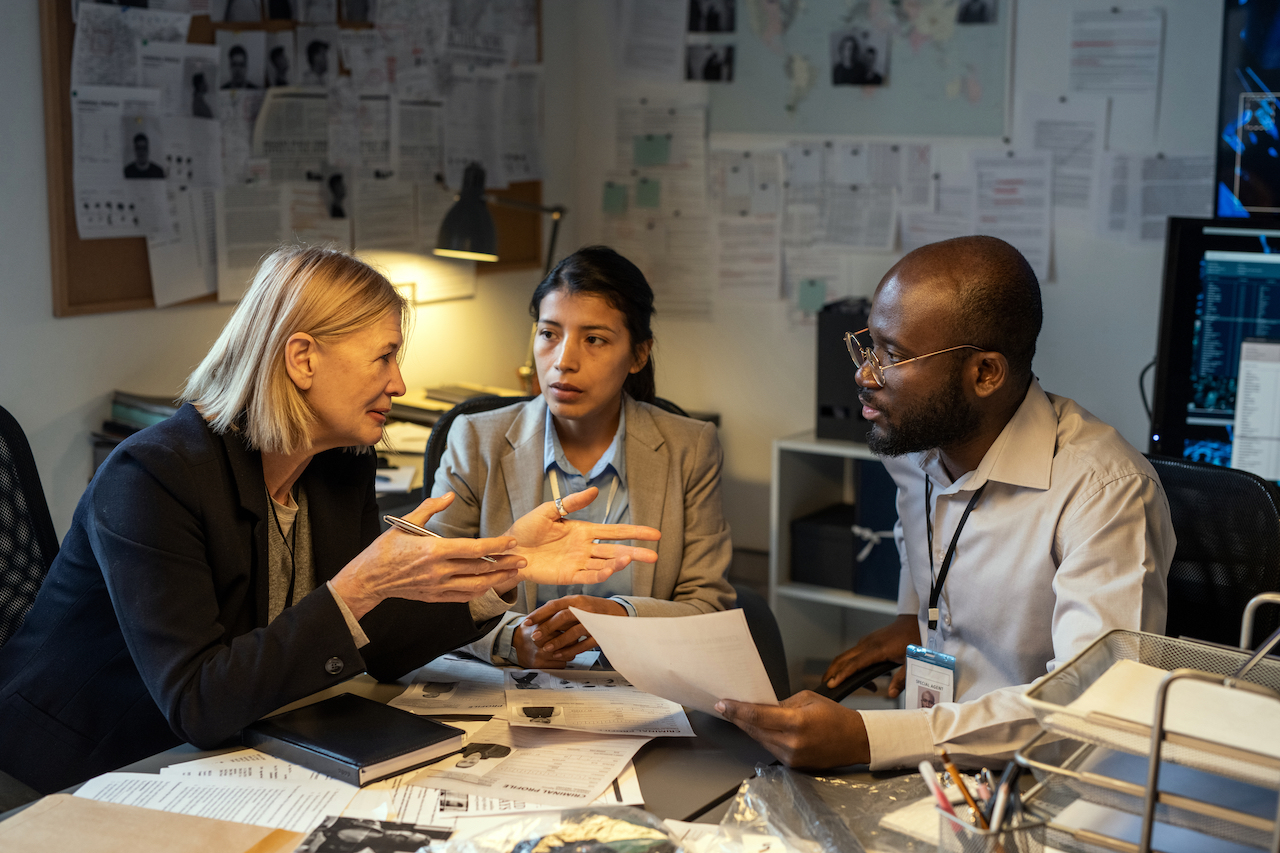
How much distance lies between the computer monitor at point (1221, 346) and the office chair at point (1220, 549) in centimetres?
85

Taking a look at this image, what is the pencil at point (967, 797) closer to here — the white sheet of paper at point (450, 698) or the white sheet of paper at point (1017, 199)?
the white sheet of paper at point (450, 698)

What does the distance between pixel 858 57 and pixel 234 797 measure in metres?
2.94

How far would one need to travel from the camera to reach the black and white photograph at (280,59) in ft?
9.36

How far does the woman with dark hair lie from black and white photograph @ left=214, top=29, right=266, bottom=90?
1.21 meters

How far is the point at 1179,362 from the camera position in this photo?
253cm

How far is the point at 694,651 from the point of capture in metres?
1.26

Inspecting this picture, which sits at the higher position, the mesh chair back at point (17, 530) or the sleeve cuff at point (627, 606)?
the mesh chair back at point (17, 530)

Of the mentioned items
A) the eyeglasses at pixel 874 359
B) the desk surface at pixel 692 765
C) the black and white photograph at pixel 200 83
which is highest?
the black and white photograph at pixel 200 83

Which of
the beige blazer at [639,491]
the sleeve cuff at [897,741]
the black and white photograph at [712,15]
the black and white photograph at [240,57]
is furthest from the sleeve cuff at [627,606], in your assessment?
the black and white photograph at [712,15]

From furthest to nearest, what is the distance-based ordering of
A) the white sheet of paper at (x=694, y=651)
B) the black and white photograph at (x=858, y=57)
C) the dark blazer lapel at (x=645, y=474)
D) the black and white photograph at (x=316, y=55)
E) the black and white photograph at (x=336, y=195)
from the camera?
1. the black and white photograph at (x=858, y=57)
2. the black and white photograph at (x=336, y=195)
3. the black and white photograph at (x=316, y=55)
4. the dark blazer lapel at (x=645, y=474)
5. the white sheet of paper at (x=694, y=651)

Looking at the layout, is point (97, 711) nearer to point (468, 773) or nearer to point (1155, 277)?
point (468, 773)

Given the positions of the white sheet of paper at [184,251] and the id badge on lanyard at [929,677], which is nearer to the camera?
the id badge on lanyard at [929,677]

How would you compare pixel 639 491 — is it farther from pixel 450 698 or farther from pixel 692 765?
pixel 692 765

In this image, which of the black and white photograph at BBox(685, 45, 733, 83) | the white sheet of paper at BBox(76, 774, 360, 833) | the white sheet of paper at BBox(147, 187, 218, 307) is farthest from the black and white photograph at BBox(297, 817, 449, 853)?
the black and white photograph at BBox(685, 45, 733, 83)
